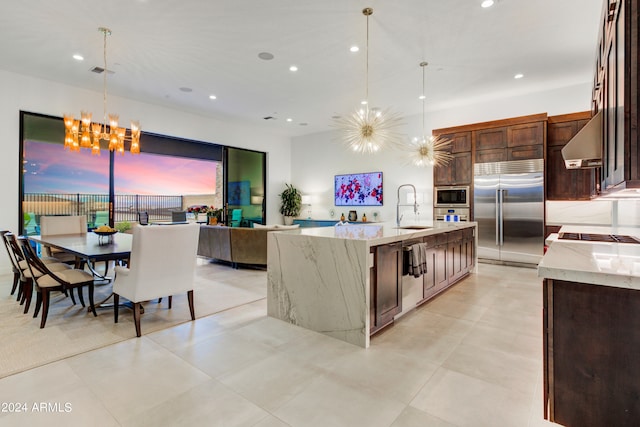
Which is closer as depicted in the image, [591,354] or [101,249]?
[591,354]

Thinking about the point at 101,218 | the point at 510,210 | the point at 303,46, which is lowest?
the point at 101,218

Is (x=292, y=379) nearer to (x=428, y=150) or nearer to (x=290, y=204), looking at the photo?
(x=428, y=150)

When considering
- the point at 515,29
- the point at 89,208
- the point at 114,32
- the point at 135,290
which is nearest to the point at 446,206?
the point at 515,29

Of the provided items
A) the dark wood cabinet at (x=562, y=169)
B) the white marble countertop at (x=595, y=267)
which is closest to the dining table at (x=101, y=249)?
the white marble countertop at (x=595, y=267)

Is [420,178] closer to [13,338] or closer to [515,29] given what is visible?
[515,29]

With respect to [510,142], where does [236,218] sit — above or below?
below

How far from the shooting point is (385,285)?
2895 mm

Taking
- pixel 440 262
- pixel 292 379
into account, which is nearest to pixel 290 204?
pixel 440 262

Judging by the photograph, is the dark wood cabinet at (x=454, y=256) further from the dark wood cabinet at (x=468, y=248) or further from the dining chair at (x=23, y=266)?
the dining chair at (x=23, y=266)

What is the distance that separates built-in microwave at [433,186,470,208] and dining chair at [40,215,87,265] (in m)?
6.67

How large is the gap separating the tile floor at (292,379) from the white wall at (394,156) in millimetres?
4685

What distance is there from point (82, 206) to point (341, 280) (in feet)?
20.4

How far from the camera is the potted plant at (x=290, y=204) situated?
9.64 metres

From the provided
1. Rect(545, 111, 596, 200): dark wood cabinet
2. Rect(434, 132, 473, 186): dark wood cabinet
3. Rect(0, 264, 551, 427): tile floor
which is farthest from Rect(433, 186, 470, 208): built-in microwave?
Rect(0, 264, 551, 427): tile floor
